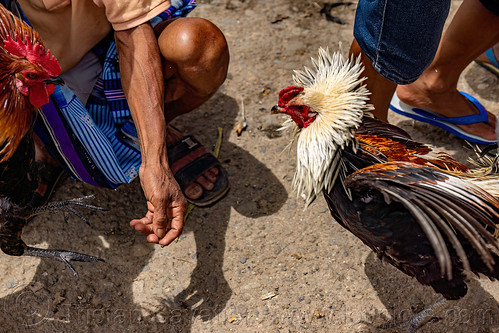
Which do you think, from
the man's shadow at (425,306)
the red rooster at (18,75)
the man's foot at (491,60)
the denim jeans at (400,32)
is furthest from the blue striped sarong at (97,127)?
the man's foot at (491,60)

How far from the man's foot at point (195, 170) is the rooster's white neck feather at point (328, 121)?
69cm

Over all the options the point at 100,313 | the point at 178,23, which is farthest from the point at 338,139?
the point at 100,313

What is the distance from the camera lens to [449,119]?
2920 mm

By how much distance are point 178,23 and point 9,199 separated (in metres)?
1.11

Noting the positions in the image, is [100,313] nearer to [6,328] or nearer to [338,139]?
[6,328]

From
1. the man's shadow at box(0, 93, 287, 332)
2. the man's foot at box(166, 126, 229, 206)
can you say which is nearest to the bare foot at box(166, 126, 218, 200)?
the man's foot at box(166, 126, 229, 206)

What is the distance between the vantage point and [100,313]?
2.29 m

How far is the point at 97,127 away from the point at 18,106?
430mm

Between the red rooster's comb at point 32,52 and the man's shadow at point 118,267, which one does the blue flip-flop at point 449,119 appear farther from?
the red rooster's comb at point 32,52

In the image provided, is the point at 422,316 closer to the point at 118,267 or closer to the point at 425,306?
the point at 425,306

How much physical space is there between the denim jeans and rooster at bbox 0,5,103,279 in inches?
50.4

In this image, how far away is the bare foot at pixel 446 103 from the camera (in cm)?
288

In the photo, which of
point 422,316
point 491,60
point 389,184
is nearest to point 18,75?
point 389,184

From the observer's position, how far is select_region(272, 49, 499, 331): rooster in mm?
1680
